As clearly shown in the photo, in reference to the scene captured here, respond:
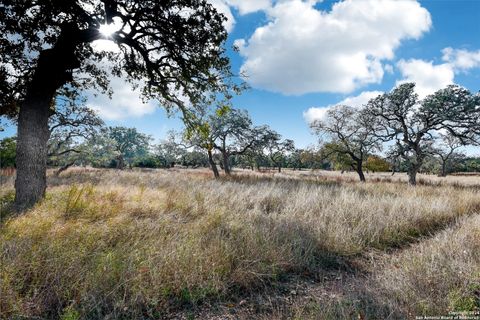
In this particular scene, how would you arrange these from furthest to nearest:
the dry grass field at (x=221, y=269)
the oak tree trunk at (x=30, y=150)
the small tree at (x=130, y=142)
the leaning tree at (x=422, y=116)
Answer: the small tree at (x=130, y=142) < the leaning tree at (x=422, y=116) < the oak tree trunk at (x=30, y=150) < the dry grass field at (x=221, y=269)

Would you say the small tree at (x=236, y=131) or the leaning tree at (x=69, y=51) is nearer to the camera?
the leaning tree at (x=69, y=51)

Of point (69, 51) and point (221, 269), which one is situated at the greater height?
point (69, 51)

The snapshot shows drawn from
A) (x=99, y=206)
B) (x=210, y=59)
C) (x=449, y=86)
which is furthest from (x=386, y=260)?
(x=449, y=86)

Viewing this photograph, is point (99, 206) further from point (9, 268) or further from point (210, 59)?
point (210, 59)

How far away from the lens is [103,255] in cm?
310

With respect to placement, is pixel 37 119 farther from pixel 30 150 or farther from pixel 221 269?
pixel 221 269

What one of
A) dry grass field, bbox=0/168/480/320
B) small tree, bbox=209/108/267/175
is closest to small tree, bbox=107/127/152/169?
small tree, bbox=209/108/267/175

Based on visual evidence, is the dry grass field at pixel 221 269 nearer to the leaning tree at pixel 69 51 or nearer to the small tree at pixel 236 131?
the leaning tree at pixel 69 51

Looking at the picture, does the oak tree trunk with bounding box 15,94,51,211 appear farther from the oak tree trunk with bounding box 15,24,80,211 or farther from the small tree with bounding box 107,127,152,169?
the small tree with bounding box 107,127,152,169

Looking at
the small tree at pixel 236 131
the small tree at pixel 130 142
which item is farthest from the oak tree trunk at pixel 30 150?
the small tree at pixel 130 142

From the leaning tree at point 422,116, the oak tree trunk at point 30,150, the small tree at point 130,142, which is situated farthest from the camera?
the small tree at point 130,142

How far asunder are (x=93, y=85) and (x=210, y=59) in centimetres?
489

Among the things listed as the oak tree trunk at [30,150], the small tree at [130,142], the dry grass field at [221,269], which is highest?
the small tree at [130,142]

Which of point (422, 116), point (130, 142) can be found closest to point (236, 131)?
point (422, 116)
